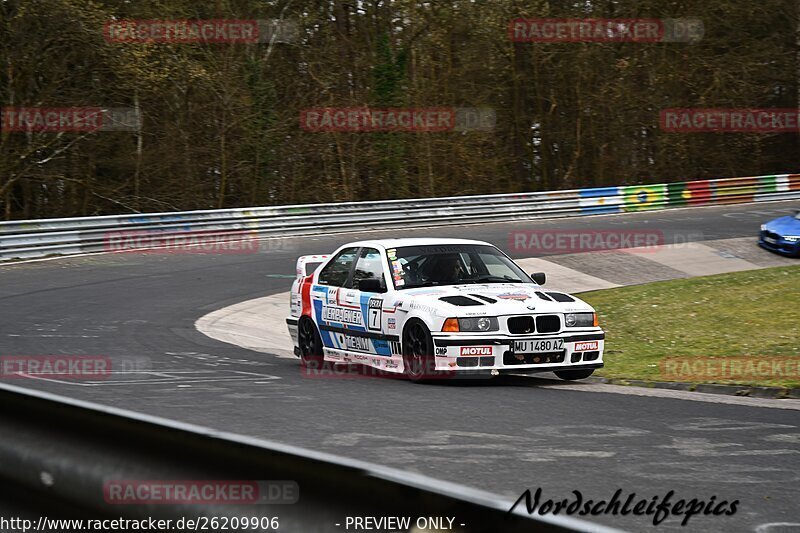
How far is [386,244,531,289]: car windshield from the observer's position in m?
11.0

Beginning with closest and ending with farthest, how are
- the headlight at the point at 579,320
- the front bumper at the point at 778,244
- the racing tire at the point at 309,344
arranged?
the headlight at the point at 579,320
the racing tire at the point at 309,344
the front bumper at the point at 778,244

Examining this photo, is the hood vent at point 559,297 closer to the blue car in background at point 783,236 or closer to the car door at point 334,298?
the car door at point 334,298

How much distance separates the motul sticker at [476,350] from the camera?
32.3 ft

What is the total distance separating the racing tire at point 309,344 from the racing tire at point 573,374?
100 inches

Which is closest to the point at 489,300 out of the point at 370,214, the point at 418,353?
the point at 418,353

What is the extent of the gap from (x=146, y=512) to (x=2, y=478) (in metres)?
1.11

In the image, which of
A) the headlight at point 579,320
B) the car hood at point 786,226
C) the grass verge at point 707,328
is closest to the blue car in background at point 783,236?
the car hood at point 786,226

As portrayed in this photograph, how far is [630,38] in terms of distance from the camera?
141 ft

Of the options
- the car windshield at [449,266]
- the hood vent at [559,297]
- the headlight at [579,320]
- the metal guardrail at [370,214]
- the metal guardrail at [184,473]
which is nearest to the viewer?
the metal guardrail at [184,473]

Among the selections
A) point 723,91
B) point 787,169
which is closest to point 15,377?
point 723,91

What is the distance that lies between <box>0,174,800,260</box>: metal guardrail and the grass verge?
1121 centimetres

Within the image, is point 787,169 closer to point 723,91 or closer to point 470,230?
point 723,91

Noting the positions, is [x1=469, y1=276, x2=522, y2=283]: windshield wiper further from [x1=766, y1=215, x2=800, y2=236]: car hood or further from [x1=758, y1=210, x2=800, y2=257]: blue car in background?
[x1=766, y1=215, x2=800, y2=236]: car hood

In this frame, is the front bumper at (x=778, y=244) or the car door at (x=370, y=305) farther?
the front bumper at (x=778, y=244)
